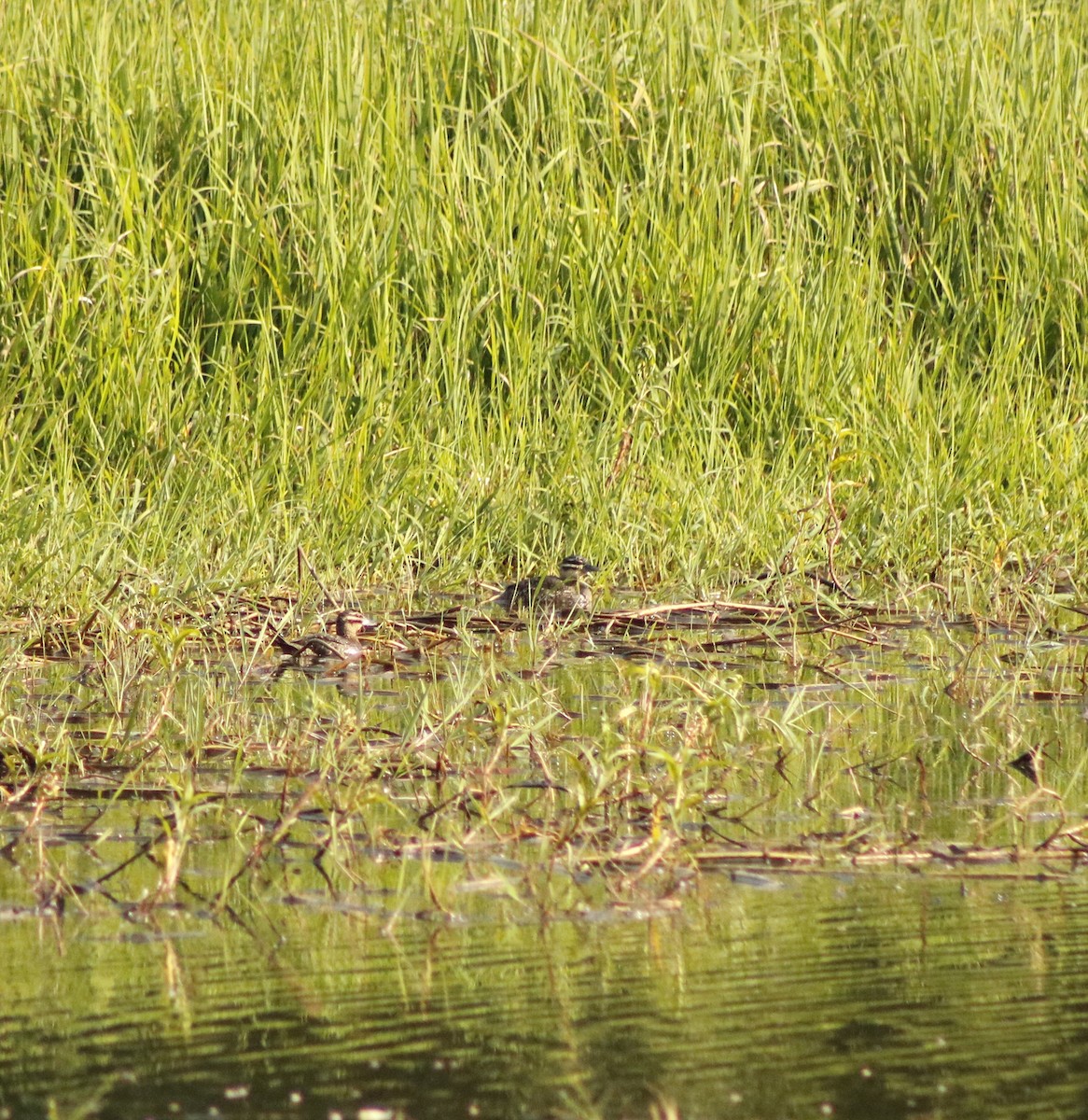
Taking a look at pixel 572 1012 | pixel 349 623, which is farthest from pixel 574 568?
pixel 572 1012

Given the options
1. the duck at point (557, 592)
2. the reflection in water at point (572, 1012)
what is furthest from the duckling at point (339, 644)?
the reflection in water at point (572, 1012)

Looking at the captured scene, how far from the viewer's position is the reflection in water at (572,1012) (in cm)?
189

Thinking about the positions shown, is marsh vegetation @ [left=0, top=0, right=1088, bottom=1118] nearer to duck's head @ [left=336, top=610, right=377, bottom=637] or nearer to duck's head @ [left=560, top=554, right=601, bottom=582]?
duck's head @ [left=336, top=610, right=377, bottom=637]

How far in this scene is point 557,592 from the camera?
17.3ft

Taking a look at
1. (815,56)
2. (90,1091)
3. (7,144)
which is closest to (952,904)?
(90,1091)

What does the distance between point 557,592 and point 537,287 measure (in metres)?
1.71

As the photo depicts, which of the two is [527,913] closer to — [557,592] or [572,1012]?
[572,1012]

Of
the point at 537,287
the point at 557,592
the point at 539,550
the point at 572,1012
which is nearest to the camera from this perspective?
the point at 572,1012

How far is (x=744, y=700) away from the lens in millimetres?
4188

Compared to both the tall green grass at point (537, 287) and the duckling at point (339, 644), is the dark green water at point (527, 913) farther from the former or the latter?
the tall green grass at point (537, 287)

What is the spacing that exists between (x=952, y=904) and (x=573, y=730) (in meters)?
1.28

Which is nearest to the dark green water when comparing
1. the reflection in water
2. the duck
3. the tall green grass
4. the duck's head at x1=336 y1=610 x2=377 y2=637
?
the reflection in water

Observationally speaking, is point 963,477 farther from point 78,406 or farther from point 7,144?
point 7,144

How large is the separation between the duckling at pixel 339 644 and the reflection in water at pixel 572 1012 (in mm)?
2119
